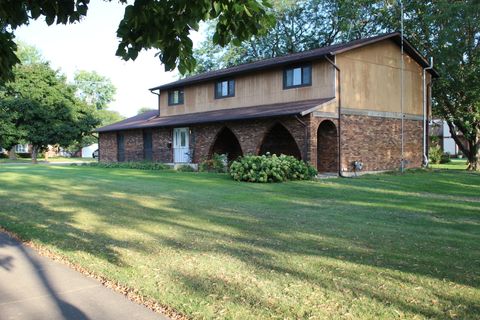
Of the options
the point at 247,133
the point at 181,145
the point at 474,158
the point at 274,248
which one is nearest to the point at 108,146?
the point at 181,145

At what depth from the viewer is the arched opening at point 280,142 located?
2523cm

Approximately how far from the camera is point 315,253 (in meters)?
6.17

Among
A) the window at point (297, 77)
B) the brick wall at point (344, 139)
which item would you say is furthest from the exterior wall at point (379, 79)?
the window at point (297, 77)

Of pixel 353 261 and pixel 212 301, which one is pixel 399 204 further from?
pixel 212 301

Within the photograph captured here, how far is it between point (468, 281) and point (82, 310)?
3945 millimetres

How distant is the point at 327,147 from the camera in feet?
73.4

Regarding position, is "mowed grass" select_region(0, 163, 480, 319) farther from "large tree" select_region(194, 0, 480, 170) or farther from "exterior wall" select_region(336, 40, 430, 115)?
"large tree" select_region(194, 0, 480, 170)

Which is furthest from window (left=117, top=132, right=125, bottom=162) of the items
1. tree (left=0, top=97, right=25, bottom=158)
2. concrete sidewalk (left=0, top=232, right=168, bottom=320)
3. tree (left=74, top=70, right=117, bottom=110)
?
tree (left=74, top=70, right=117, bottom=110)

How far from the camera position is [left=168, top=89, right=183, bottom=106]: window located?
99.6 ft

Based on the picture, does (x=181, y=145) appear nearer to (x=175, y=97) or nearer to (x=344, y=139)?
(x=175, y=97)

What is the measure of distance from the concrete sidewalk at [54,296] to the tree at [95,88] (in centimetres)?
8684

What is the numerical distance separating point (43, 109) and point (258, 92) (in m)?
23.9

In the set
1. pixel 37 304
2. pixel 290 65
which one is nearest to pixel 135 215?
pixel 37 304

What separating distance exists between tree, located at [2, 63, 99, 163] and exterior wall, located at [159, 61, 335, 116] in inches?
558
